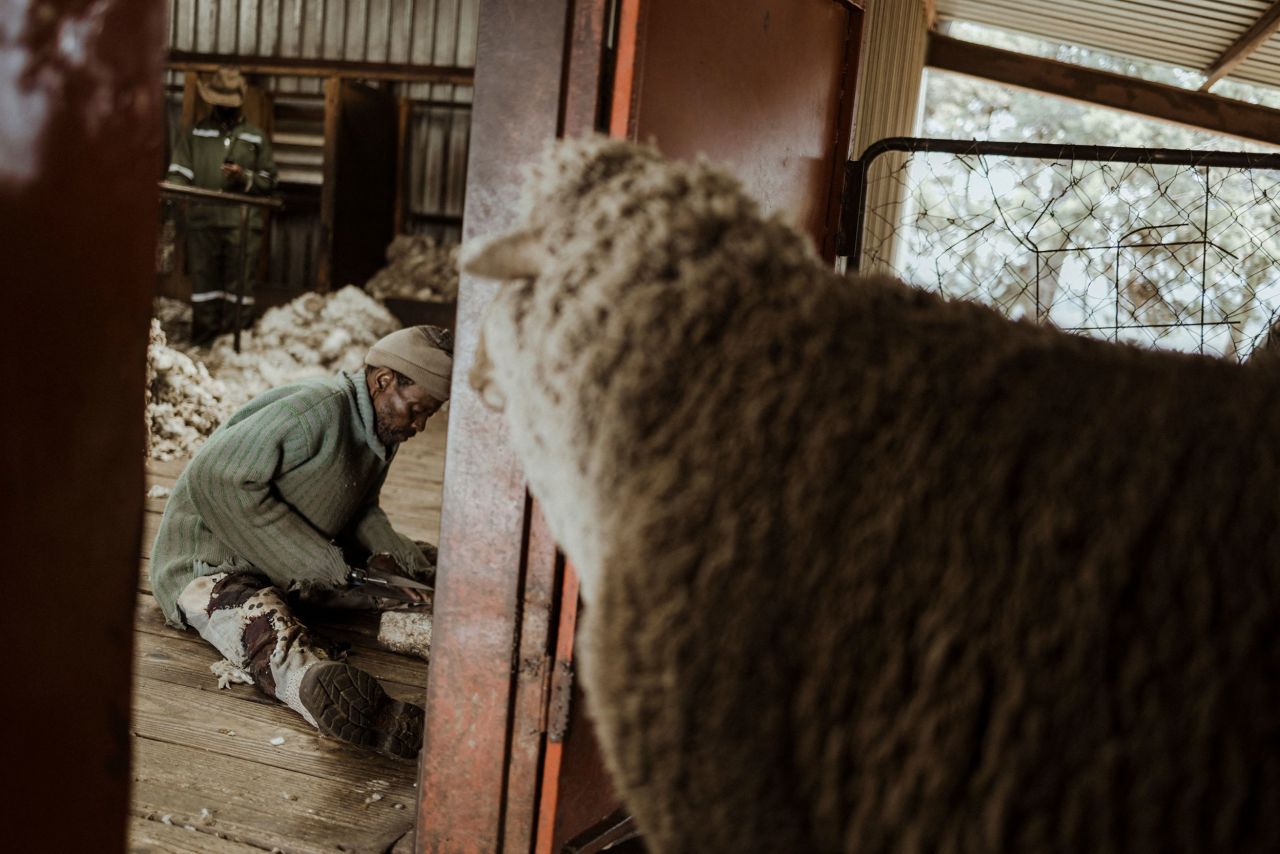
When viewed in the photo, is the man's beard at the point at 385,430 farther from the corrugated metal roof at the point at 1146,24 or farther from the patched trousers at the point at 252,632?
the corrugated metal roof at the point at 1146,24

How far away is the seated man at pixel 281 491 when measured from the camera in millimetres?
3199

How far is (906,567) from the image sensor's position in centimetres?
95

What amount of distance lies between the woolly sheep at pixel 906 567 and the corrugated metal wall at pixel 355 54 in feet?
33.8

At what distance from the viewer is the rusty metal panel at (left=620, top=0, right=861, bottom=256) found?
1737mm

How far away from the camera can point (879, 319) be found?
1.05m

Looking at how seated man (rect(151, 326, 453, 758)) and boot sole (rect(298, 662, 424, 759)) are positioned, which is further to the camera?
seated man (rect(151, 326, 453, 758))

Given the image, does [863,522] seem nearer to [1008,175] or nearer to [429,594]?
[429,594]

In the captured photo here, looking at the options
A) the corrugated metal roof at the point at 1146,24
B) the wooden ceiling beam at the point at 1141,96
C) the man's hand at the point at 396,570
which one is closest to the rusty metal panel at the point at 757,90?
the man's hand at the point at 396,570

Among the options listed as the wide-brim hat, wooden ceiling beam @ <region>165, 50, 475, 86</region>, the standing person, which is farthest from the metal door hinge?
wooden ceiling beam @ <region>165, 50, 475, 86</region>

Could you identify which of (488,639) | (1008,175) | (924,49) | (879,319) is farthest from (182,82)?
(879,319)

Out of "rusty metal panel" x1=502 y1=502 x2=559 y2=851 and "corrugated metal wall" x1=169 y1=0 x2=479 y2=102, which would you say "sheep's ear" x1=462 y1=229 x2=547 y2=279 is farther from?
"corrugated metal wall" x1=169 y1=0 x2=479 y2=102

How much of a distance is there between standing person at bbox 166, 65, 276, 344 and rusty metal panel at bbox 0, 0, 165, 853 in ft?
28.3

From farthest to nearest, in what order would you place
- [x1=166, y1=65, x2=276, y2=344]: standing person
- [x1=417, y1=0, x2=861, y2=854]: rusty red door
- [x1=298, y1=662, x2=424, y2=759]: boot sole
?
[x1=166, y1=65, x2=276, y2=344]: standing person
[x1=298, y1=662, x2=424, y2=759]: boot sole
[x1=417, y1=0, x2=861, y2=854]: rusty red door

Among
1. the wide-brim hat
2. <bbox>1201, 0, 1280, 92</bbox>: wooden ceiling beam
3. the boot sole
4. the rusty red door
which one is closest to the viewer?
the rusty red door
